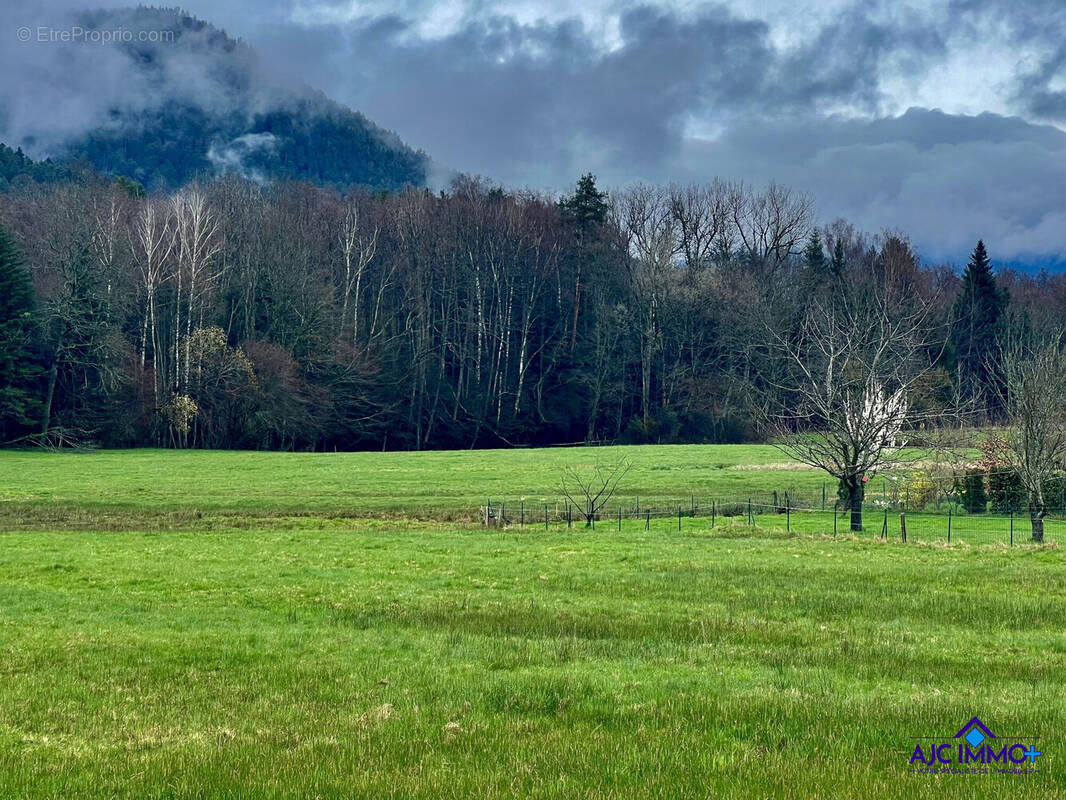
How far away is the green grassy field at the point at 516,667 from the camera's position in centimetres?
844

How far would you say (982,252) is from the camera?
111 meters

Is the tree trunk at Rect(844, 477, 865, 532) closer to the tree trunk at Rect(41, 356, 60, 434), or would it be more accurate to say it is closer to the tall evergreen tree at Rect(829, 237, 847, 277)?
the tree trunk at Rect(41, 356, 60, 434)

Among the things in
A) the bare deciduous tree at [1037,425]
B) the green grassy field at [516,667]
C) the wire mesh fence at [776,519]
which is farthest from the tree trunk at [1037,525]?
the green grassy field at [516,667]

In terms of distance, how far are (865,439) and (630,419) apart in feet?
211

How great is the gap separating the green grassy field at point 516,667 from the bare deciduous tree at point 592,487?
10.6 meters

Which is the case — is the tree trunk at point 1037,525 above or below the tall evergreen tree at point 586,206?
below

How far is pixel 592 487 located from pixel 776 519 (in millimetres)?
13774

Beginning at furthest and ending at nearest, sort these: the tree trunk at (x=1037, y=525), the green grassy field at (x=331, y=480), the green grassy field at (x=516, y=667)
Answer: the green grassy field at (x=331, y=480), the tree trunk at (x=1037, y=525), the green grassy field at (x=516, y=667)

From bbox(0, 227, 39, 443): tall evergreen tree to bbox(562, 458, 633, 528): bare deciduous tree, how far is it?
151 feet

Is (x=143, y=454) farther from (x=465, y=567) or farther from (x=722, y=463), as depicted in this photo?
(x=465, y=567)

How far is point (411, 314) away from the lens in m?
103

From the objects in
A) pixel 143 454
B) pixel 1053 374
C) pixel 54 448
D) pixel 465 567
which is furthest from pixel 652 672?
pixel 54 448

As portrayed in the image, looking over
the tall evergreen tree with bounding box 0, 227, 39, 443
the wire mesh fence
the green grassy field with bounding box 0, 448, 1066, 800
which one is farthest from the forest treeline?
the green grassy field with bounding box 0, 448, 1066, 800

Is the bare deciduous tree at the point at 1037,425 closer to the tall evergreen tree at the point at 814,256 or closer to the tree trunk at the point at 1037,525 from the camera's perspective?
the tree trunk at the point at 1037,525
